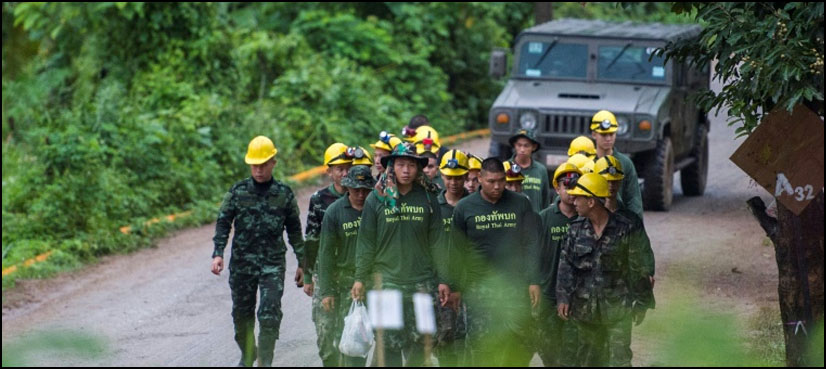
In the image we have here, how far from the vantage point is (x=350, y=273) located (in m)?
8.15

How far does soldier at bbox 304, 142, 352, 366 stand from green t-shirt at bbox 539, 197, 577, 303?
4.46 feet

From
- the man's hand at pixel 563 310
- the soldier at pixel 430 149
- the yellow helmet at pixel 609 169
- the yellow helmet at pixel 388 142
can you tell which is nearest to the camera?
the man's hand at pixel 563 310

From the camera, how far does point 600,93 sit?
1659 centimetres

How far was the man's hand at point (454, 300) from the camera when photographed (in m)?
7.77

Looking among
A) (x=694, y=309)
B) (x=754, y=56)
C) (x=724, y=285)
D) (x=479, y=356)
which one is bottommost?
(x=724, y=285)

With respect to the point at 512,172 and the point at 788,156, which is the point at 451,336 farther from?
the point at 788,156

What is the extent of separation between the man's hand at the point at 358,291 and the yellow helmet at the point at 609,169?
1.88 metres

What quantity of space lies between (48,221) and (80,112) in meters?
2.57

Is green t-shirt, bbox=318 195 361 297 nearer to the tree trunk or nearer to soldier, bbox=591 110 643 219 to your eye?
soldier, bbox=591 110 643 219

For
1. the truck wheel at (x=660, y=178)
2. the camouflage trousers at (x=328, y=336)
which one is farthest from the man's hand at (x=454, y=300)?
the truck wheel at (x=660, y=178)

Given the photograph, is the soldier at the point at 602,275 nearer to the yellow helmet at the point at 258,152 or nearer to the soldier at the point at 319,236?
the soldier at the point at 319,236

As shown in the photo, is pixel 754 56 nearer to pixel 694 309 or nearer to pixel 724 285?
pixel 694 309

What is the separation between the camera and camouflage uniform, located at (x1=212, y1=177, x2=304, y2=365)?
8.80 metres

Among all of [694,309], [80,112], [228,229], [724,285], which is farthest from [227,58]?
[694,309]
